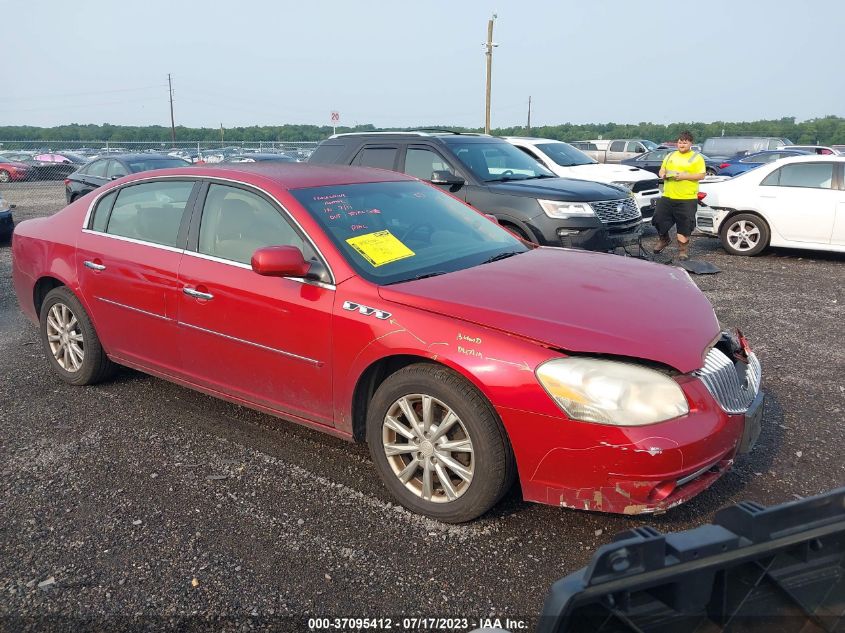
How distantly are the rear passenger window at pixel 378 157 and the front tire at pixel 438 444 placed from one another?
5.61 m

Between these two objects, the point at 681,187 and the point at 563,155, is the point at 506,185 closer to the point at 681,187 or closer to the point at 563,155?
the point at 681,187

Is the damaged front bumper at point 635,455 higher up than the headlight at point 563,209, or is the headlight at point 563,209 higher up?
the headlight at point 563,209

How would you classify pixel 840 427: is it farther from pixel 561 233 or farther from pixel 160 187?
pixel 160 187

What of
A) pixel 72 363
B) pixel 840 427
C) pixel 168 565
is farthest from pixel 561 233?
pixel 168 565

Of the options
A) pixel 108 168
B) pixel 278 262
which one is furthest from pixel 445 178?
pixel 108 168

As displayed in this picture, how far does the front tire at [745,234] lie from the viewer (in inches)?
409

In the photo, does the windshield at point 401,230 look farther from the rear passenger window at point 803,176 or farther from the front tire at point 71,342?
the rear passenger window at point 803,176

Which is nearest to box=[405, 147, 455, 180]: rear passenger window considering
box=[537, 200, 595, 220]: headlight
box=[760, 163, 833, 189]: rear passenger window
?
box=[537, 200, 595, 220]: headlight

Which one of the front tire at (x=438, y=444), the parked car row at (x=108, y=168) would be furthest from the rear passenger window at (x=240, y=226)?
the parked car row at (x=108, y=168)

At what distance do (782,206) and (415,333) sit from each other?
880cm

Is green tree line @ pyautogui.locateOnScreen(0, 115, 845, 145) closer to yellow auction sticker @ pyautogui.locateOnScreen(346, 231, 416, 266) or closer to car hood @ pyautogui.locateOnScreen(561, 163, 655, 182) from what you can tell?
car hood @ pyautogui.locateOnScreen(561, 163, 655, 182)

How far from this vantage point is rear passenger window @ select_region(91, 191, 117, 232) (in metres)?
4.80

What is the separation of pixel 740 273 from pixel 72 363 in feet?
26.2

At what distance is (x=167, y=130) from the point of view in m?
76.0
